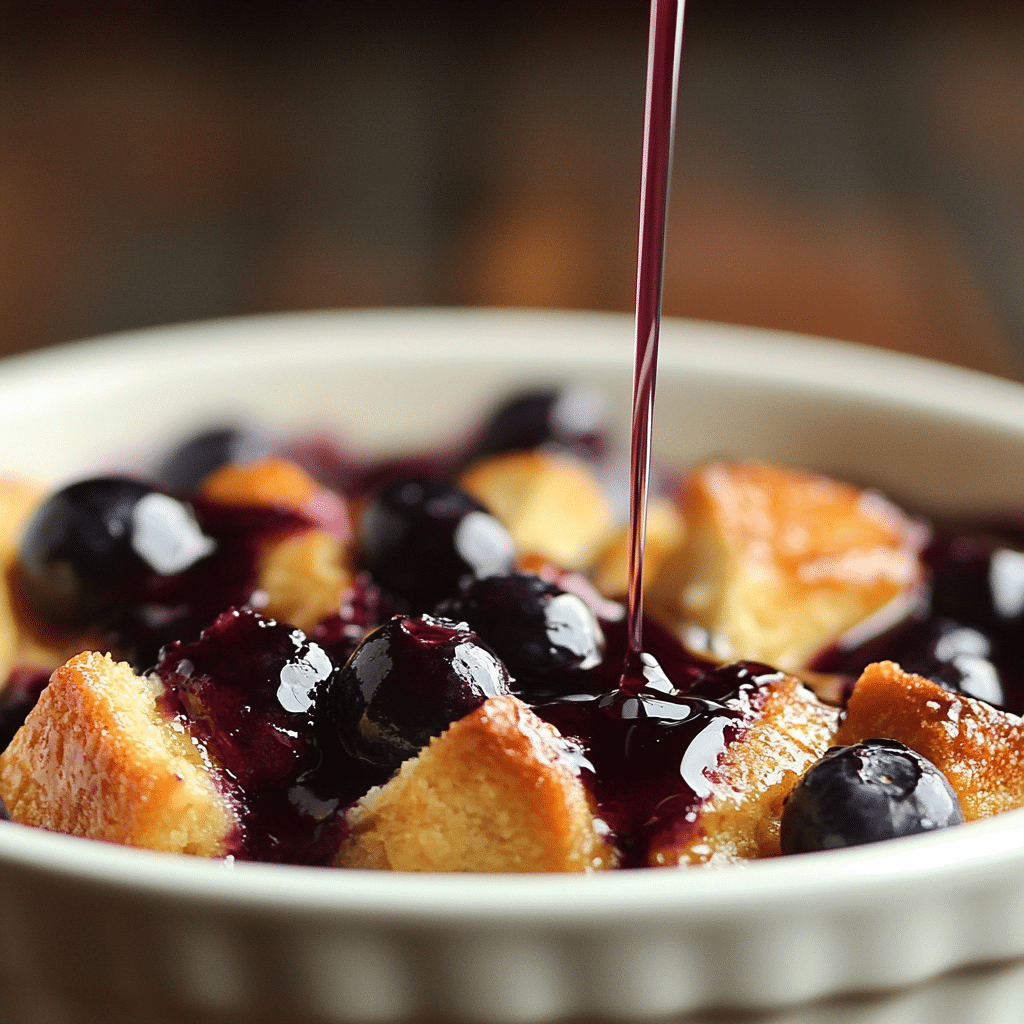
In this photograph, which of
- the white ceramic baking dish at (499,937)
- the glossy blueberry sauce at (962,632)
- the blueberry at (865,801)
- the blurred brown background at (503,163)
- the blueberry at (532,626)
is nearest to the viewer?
the white ceramic baking dish at (499,937)

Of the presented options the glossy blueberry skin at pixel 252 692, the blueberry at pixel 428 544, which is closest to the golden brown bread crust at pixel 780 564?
the blueberry at pixel 428 544

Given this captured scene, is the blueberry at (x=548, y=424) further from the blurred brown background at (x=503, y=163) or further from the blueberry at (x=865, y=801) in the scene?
the blurred brown background at (x=503, y=163)

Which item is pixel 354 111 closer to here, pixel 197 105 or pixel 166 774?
pixel 197 105

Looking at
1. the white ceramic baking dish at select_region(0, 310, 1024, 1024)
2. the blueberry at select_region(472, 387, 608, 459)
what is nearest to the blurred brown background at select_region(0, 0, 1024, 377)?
the blueberry at select_region(472, 387, 608, 459)

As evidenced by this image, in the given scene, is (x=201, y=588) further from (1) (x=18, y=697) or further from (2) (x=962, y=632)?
(2) (x=962, y=632)

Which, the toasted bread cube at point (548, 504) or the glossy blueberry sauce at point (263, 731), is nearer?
the glossy blueberry sauce at point (263, 731)

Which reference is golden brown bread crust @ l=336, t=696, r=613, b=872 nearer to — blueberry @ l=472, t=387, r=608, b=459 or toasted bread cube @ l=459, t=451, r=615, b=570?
toasted bread cube @ l=459, t=451, r=615, b=570

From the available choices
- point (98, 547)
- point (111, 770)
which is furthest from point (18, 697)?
point (111, 770)
